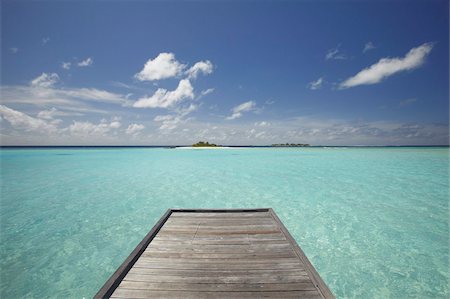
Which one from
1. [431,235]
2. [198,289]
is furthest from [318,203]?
[198,289]

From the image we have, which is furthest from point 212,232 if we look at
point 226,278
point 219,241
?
point 226,278

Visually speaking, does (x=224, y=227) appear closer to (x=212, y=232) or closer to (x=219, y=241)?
(x=212, y=232)

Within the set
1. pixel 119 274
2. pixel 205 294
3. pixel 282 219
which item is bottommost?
pixel 282 219

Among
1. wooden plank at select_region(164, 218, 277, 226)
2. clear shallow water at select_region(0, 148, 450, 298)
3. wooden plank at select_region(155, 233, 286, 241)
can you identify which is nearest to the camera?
wooden plank at select_region(155, 233, 286, 241)

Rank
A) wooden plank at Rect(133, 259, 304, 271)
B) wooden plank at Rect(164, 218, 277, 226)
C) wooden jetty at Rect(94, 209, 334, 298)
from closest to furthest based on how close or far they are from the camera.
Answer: wooden jetty at Rect(94, 209, 334, 298) → wooden plank at Rect(133, 259, 304, 271) → wooden plank at Rect(164, 218, 277, 226)

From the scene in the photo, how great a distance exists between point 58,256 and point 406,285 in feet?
28.5

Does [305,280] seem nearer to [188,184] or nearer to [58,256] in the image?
[58,256]

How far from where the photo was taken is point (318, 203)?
10305mm

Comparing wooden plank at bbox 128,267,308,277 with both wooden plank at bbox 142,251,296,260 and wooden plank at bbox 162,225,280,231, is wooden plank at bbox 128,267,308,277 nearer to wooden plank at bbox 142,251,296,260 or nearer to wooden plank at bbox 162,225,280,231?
wooden plank at bbox 142,251,296,260

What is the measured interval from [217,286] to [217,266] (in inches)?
18.8

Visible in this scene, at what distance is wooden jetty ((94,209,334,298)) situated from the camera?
10.0ft

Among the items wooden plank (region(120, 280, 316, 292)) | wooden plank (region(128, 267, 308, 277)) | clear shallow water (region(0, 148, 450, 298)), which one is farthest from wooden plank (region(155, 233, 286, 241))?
clear shallow water (region(0, 148, 450, 298))

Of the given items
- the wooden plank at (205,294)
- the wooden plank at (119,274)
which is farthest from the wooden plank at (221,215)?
the wooden plank at (205,294)

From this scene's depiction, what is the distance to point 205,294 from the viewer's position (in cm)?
303
